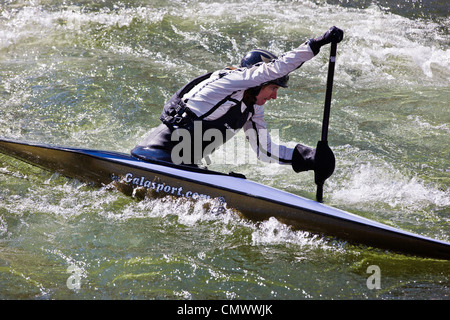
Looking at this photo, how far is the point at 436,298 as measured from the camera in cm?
288

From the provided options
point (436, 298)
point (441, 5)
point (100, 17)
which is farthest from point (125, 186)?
point (441, 5)

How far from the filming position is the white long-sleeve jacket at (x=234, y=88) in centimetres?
345

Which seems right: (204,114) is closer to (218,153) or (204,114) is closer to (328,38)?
(328,38)

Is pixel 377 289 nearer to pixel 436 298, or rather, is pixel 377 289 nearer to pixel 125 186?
pixel 436 298

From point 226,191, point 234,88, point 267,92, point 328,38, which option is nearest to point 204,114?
point 234,88

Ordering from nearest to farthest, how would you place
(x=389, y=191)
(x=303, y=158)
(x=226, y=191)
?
(x=226, y=191), (x=303, y=158), (x=389, y=191)

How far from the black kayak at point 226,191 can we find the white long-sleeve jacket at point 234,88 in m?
0.48

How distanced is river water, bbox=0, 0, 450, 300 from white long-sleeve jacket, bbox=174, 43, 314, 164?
770 mm

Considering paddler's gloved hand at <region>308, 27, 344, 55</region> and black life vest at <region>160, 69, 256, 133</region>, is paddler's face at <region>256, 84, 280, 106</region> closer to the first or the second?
black life vest at <region>160, 69, 256, 133</region>

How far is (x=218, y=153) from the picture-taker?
5.70 m

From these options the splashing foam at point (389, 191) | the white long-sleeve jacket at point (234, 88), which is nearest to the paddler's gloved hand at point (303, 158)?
the white long-sleeve jacket at point (234, 88)

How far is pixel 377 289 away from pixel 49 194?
2.83 meters

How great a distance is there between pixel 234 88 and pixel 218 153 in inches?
81.3

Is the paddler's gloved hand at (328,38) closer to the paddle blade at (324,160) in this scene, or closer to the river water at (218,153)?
the paddle blade at (324,160)
